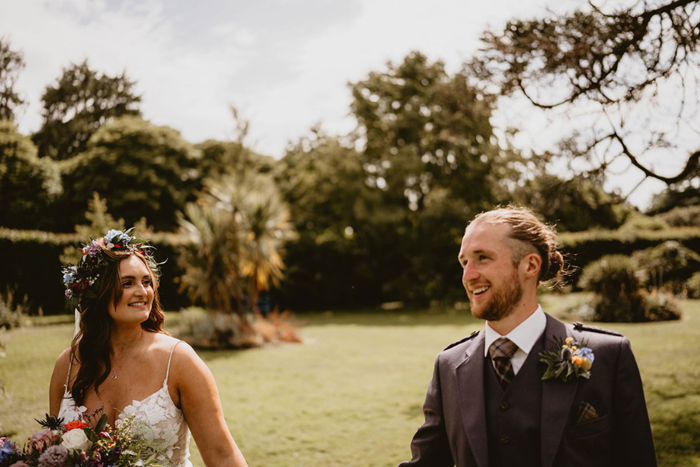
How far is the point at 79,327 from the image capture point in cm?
305

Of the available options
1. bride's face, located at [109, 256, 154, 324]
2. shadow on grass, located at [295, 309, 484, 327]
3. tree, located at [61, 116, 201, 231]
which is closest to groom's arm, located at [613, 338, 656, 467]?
bride's face, located at [109, 256, 154, 324]

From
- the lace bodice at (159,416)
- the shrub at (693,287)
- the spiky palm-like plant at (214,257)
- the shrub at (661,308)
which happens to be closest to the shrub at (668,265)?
the shrub at (693,287)

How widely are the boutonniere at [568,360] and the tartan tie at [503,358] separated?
0.43ft

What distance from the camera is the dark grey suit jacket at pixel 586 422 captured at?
1.80m

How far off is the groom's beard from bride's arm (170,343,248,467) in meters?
1.53

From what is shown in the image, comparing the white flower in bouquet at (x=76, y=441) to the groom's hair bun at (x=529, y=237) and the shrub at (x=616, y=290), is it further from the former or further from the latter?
the shrub at (x=616, y=290)

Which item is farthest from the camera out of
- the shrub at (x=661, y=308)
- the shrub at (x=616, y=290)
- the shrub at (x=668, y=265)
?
the shrub at (x=668, y=265)

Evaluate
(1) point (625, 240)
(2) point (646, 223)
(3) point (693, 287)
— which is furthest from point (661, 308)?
(2) point (646, 223)

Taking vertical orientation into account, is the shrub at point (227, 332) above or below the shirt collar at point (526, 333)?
below

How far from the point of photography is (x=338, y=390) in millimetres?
8570

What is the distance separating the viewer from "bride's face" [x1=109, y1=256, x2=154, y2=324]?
286cm

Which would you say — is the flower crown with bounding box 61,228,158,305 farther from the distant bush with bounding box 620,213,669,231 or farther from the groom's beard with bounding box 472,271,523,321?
the distant bush with bounding box 620,213,669,231

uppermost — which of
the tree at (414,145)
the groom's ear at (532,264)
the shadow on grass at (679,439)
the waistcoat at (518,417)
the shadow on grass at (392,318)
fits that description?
the tree at (414,145)

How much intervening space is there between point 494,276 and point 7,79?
24.8ft
